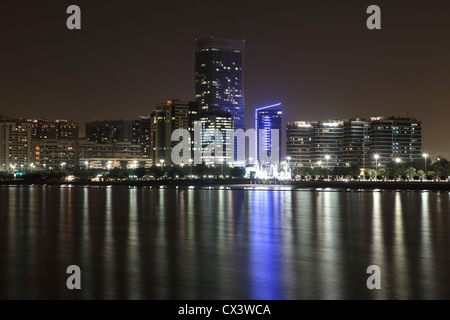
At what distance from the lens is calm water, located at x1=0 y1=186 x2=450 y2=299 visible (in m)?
13.9

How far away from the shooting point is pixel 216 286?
14.3 meters

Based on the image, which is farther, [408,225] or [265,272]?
[408,225]

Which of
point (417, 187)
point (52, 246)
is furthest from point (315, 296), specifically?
point (417, 187)

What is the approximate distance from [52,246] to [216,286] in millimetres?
9648

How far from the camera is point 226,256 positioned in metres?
19.0

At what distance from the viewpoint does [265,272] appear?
16109 mm

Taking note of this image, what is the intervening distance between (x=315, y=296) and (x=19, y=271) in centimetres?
904

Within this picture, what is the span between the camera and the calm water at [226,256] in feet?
45.5

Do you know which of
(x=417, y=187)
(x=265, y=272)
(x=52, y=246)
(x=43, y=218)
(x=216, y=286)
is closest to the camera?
(x=216, y=286)

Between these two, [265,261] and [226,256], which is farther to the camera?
[226,256]
